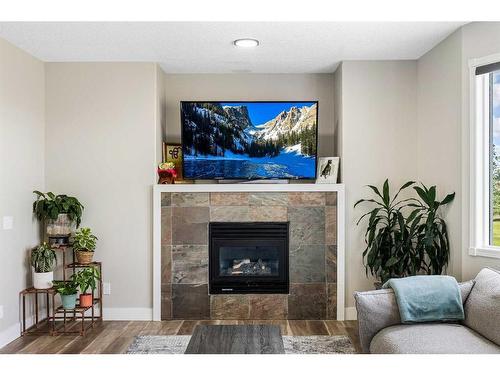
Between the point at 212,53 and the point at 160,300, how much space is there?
8.09ft

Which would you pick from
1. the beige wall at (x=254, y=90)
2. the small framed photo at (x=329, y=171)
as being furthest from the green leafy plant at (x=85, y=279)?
the small framed photo at (x=329, y=171)

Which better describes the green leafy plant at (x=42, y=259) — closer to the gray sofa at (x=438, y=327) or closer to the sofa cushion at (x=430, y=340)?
the gray sofa at (x=438, y=327)

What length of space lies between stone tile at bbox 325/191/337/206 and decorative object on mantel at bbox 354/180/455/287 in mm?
220

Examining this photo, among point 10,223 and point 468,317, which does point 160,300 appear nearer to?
point 10,223

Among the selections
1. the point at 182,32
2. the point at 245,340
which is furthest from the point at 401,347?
the point at 182,32

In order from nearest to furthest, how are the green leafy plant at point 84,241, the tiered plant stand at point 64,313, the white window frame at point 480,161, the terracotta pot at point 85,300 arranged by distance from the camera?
the white window frame at point 480,161, the tiered plant stand at point 64,313, the terracotta pot at point 85,300, the green leafy plant at point 84,241

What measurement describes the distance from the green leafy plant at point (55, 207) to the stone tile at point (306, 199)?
206 cm

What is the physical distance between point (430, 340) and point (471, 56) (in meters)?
2.23

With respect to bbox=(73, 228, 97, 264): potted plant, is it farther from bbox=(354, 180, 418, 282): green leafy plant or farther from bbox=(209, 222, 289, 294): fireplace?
bbox=(354, 180, 418, 282): green leafy plant

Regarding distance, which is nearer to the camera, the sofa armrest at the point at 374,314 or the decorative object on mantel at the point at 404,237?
the sofa armrest at the point at 374,314

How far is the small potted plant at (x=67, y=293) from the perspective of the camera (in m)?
4.54

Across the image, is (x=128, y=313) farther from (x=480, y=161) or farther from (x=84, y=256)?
(x=480, y=161)

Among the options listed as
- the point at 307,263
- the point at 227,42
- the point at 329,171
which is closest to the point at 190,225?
the point at 307,263

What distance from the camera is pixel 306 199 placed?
5.08 meters
